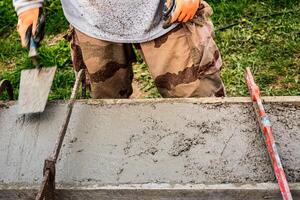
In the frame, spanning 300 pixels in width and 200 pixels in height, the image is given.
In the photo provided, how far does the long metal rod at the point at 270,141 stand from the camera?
69.0 inches

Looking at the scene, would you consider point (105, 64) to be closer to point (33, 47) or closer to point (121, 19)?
point (121, 19)

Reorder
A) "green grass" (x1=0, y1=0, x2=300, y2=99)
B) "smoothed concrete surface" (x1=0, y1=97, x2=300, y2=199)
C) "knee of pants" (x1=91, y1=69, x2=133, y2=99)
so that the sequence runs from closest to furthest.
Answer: "smoothed concrete surface" (x1=0, y1=97, x2=300, y2=199) < "knee of pants" (x1=91, y1=69, x2=133, y2=99) < "green grass" (x1=0, y1=0, x2=300, y2=99)

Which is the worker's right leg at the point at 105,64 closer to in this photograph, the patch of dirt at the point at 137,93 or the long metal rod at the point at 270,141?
the long metal rod at the point at 270,141

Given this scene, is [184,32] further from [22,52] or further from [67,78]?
[22,52]

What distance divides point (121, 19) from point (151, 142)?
775 millimetres

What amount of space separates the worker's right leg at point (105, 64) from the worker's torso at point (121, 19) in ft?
0.27

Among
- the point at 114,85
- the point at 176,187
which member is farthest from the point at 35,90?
the point at 176,187

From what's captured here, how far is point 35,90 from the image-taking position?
2.28 meters

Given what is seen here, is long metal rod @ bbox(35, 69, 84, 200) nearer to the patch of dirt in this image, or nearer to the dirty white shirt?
the dirty white shirt

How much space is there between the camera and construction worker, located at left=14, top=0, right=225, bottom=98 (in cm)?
256

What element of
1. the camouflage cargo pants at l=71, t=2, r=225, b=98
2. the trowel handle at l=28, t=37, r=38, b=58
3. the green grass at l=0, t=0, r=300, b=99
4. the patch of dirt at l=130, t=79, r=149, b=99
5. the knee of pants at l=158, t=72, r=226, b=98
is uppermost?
the trowel handle at l=28, t=37, r=38, b=58

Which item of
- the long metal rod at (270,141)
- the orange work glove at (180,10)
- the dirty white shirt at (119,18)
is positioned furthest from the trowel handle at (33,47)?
the long metal rod at (270,141)

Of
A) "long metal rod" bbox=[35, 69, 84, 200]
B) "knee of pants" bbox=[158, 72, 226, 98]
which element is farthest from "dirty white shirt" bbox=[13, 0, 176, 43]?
"long metal rod" bbox=[35, 69, 84, 200]

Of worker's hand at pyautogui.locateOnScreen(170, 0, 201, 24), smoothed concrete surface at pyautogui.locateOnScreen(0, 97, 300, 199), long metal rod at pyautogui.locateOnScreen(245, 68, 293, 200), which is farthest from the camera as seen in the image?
worker's hand at pyautogui.locateOnScreen(170, 0, 201, 24)
